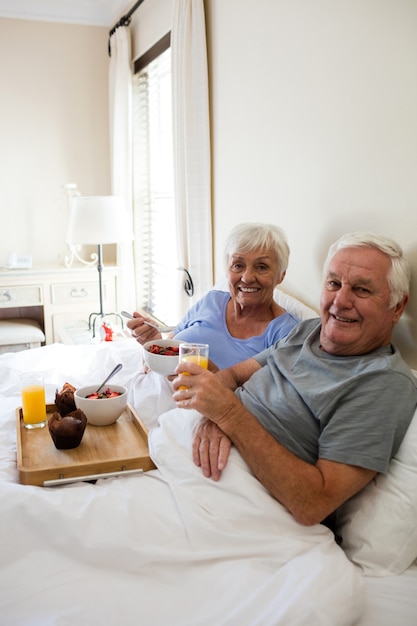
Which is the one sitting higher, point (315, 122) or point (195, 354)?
point (315, 122)

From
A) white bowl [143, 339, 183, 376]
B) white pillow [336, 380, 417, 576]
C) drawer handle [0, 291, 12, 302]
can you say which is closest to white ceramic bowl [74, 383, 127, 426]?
white bowl [143, 339, 183, 376]

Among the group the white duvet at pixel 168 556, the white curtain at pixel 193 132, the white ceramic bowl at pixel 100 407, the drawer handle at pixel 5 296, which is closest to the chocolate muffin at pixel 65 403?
the white ceramic bowl at pixel 100 407

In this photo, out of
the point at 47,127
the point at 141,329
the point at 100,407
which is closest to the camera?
the point at 100,407

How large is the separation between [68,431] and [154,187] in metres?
2.74

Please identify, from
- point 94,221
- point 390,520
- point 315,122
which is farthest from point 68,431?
point 94,221

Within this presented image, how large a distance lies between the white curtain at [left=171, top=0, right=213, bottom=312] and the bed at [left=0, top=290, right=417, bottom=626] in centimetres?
153

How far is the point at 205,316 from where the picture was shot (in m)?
2.12

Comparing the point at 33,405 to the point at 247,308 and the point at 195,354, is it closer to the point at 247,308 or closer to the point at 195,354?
the point at 195,354

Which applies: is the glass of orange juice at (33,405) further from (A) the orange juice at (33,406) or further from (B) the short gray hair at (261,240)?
(B) the short gray hair at (261,240)

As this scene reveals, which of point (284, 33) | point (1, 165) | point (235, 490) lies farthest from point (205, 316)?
point (1, 165)

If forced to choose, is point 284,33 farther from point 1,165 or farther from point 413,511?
point 1,165

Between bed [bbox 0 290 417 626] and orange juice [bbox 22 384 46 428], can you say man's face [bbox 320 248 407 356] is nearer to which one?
bed [bbox 0 290 417 626]

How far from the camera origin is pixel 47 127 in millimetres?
4227

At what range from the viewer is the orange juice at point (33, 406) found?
64.1 inches
